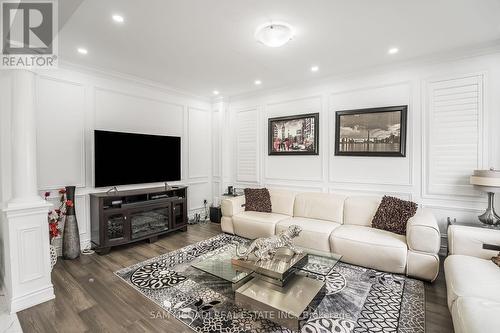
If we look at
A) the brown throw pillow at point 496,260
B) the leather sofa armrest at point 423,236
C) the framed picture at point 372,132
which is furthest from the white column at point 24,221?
the brown throw pillow at point 496,260

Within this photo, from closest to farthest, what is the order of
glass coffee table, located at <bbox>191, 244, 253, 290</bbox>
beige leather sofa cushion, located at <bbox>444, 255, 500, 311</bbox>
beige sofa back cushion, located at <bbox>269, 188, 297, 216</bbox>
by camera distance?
beige leather sofa cushion, located at <bbox>444, 255, 500, 311</bbox> < glass coffee table, located at <bbox>191, 244, 253, 290</bbox> < beige sofa back cushion, located at <bbox>269, 188, 297, 216</bbox>

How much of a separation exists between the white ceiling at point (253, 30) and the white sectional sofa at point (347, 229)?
206 centimetres

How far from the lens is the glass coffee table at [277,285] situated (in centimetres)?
179

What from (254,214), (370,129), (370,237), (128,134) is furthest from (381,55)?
(128,134)

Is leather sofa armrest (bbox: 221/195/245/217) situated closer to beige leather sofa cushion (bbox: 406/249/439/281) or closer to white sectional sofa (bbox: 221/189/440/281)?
white sectional sofa (bbox: 221/189/440/281)

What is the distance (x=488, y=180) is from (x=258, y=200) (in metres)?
2.97

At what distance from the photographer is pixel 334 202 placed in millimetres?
3670

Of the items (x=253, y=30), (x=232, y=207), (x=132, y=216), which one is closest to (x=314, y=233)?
(x=232, y=207)

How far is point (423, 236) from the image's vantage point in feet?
8.45

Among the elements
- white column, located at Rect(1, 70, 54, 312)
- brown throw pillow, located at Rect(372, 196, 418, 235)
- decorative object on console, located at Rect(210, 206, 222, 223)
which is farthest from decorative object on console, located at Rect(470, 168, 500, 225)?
white column, located at Rect(1, 70, 54, 312)

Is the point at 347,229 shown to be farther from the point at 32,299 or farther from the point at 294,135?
the point at 32,299

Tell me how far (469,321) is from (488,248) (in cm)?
126

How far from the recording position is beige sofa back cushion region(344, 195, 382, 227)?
3.37 m

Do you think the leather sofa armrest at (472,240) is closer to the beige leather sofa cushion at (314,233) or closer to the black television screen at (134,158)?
the beige leather sofa cushion at (314,233)
